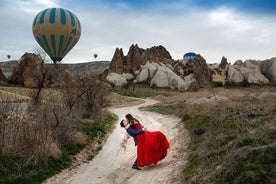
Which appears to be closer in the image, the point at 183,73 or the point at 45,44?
the point at 45,44

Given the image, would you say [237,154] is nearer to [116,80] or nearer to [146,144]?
[146,144]

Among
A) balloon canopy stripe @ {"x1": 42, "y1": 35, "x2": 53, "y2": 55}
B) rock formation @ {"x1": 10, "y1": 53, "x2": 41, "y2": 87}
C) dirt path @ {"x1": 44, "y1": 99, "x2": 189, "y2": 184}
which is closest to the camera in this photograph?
dirt path @ {"x1": 44, "y1": 99, "x2": 189, "y2": 184}

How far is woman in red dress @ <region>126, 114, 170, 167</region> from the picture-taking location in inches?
501

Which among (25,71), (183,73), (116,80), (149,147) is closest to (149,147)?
(149,147)

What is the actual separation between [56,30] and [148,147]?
2443 cm

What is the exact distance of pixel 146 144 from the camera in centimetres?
1266

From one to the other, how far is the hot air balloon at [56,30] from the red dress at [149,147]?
78.8 feet

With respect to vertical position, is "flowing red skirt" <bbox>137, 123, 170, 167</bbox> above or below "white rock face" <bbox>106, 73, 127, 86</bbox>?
below

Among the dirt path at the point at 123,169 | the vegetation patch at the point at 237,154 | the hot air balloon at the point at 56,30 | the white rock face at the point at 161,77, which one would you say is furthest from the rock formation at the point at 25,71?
the vegetation patch at the point at 237,154

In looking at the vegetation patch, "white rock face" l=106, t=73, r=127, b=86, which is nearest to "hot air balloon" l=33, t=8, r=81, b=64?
the vegetation patch

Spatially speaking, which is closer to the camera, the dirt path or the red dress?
the dirt path

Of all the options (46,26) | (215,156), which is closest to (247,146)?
(215,156)

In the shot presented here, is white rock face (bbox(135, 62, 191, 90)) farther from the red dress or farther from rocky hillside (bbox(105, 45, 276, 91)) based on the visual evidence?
the red dress

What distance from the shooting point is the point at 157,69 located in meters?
96.4
